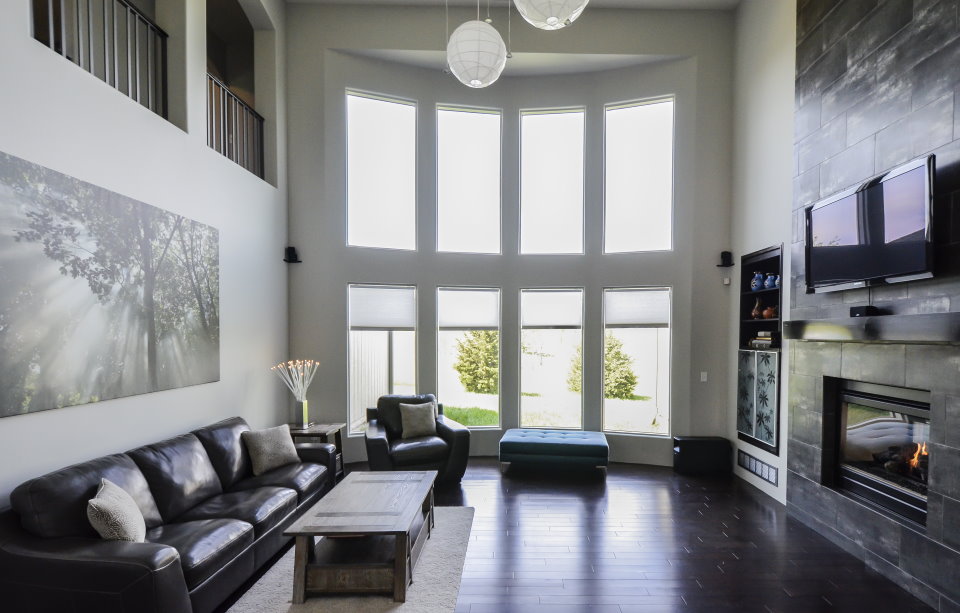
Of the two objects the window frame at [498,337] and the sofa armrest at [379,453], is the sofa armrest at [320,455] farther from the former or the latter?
the window frame at [498,337]

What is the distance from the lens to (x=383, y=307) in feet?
21.6

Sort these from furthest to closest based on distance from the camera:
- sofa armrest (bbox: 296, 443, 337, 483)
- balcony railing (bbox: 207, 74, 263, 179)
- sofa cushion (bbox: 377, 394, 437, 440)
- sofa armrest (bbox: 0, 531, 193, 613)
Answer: sofa cushion (bbox: 377, 394, 437, 440) < balcony railing (bbox: 207, 74, 263, 179) < sofa armrest (bbox: 296, 443, 337, 483) < sofa armrest (bbox: 0, 531, 193, 613)

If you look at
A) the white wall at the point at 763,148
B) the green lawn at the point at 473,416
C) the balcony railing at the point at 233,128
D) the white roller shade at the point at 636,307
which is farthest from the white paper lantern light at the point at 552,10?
the green lawn at the point at 473,416

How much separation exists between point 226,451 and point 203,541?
1.32 meters

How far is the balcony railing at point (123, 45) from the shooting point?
3.75 meters

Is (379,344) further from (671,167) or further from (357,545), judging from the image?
(671,167)

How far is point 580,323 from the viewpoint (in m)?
6.73

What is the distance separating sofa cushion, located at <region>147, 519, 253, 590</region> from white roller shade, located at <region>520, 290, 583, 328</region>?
14.2 feet

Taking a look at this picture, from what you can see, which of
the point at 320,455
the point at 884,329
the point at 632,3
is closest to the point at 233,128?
the point at 320,455

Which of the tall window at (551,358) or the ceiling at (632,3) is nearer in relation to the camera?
the ceiling at (632,3)

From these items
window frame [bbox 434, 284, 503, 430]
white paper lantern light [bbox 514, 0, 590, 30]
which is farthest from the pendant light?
window frame [bbox 434, 284, 503, 430]

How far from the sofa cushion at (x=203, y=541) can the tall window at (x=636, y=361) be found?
4.71 meters

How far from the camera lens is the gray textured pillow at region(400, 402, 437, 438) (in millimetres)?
5727

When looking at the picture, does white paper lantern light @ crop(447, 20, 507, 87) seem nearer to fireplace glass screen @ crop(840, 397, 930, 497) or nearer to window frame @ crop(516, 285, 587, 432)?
window frame @ crop(516, 285, 587, 432)
